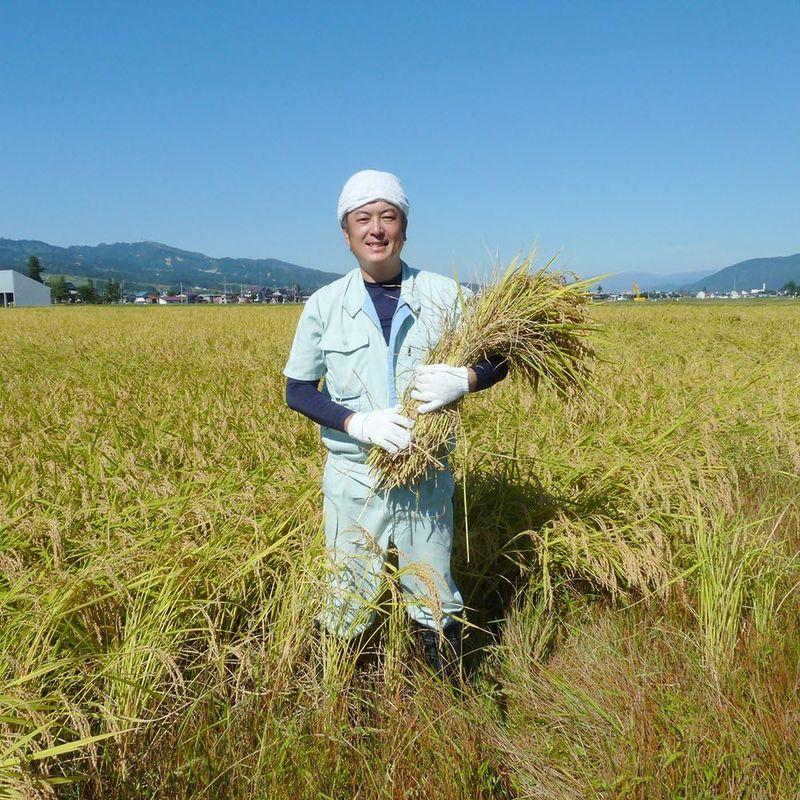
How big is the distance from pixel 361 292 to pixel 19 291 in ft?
276

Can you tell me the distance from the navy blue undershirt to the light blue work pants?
193 mm

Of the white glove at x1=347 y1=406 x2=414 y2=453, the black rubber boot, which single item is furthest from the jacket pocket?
the black rubber boot

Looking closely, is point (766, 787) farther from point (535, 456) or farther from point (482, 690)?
point (535, 456)

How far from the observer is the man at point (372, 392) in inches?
79.4

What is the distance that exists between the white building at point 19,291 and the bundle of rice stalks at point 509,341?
248 feet

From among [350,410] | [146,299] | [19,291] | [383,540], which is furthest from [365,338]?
[146,299]

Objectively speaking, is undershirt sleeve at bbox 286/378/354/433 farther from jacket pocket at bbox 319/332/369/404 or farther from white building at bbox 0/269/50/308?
white building at bbox 0/269/50/308

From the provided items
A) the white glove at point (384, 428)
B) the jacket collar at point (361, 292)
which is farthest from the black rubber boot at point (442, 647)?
the jacket collar at point (361, 292)

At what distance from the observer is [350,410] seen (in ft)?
6.82

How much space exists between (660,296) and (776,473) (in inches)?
2055

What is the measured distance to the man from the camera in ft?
6.61

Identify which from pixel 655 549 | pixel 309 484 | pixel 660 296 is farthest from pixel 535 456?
pixel 660 296

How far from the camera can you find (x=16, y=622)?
1.89 metres

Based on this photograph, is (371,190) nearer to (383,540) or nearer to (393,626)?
(383,540)
